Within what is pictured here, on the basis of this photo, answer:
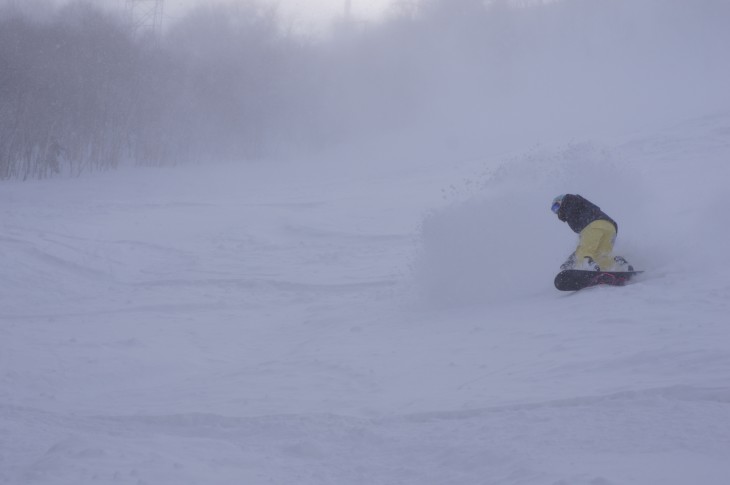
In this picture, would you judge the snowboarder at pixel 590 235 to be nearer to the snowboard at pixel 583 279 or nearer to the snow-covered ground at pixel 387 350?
the snowboard at pixel 583 279

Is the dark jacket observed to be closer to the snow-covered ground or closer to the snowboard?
the snowboard

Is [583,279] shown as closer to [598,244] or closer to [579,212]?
[598,244]

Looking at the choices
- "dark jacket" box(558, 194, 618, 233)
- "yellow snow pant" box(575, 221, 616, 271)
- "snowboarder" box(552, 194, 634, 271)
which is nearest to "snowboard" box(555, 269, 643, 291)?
"snowboarder" box(552, 194, 634, 271)

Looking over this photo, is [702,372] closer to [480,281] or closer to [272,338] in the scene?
[480,281]

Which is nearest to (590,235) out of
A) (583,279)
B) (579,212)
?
(579,212)

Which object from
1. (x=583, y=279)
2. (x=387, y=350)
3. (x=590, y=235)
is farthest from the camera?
(x=590, y=235)

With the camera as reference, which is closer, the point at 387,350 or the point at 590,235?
the point at 387,350

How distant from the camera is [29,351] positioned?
29.1 ft

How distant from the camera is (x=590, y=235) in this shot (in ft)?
29.1

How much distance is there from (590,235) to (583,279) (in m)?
0.59

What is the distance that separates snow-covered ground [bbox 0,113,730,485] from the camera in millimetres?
4730

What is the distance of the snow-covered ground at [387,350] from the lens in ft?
15.5

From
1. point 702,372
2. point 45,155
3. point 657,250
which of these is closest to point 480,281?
point 657,250

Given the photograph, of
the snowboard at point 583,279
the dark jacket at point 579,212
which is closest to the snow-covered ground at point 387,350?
the snowboard at point 583,279
